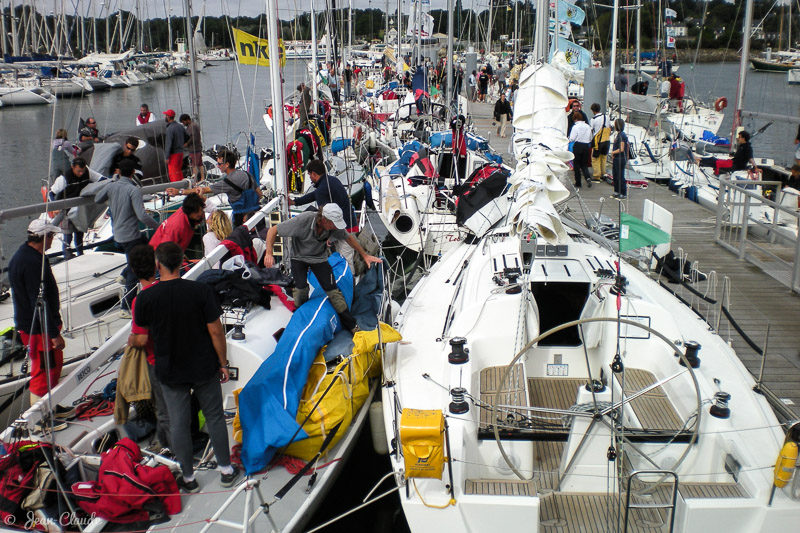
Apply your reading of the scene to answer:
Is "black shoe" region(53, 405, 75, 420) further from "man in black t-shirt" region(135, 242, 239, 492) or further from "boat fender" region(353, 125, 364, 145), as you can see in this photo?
"boat fender" region(353, 125, 364, 145)

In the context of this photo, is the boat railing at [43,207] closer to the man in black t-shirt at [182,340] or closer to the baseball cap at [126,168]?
the baseball cap at [126,168]

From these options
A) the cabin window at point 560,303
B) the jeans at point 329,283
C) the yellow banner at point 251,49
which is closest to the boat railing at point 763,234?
the cabin window at point 560,303

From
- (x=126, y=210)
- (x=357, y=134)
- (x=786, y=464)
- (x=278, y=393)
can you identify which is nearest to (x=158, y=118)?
(x=357, y=134)

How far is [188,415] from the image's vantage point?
4160 millimetres

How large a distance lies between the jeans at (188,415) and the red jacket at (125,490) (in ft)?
0.50

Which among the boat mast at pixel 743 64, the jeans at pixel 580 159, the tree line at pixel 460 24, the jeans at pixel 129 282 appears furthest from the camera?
the boat mast at pixel 743 64

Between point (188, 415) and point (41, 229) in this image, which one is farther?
point (41, 229)

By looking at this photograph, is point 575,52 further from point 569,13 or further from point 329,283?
point 329,283

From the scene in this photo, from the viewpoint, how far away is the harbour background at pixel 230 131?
5.69 metres

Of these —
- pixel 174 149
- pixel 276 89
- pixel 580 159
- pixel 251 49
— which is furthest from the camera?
pixel 580 159

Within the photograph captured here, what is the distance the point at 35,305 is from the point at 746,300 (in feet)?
22.6

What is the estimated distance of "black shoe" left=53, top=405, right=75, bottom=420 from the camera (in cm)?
481

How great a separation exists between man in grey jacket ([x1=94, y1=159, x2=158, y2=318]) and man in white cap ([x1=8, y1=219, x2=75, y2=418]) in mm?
1033

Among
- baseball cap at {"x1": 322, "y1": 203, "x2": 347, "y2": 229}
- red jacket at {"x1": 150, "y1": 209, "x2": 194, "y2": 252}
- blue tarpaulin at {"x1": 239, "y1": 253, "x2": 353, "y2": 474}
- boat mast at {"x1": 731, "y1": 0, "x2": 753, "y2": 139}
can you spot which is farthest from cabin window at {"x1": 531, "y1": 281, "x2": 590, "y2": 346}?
boat mast at {"x1": 731, "y1": 0, "x2": 753, "y2": 139}
